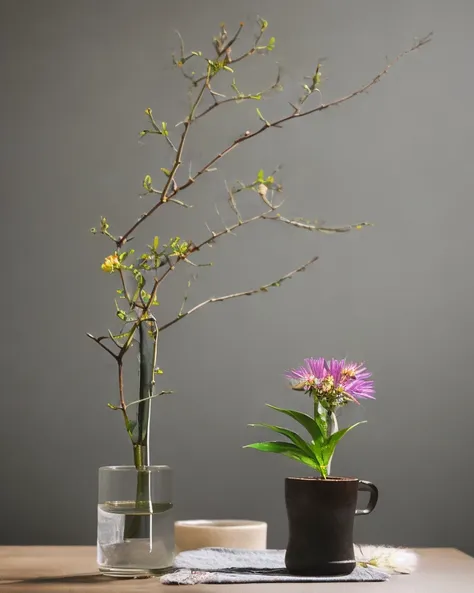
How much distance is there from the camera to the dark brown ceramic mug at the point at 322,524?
3.45 feet

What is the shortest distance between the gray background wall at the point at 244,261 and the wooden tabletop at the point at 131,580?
459mm

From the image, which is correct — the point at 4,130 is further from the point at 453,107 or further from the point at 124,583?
the point at 124,583

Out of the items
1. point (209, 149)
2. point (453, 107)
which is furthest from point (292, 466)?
point (453, 107)

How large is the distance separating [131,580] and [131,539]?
0.05 m

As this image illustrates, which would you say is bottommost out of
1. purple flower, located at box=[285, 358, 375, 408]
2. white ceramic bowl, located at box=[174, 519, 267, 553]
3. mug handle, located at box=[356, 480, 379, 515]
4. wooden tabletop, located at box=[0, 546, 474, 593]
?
wooden tabletop, located at box=[0, 546, 474, 593]

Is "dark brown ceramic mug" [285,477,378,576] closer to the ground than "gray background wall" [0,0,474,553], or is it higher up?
closer to the ground

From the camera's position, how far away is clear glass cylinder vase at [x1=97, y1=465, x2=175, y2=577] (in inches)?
41.9

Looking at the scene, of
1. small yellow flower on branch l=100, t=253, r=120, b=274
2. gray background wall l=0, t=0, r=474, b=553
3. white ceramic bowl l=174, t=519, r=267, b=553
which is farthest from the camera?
gray background wall l=0, t=0, r=474, b=553

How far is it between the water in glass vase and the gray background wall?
71 cm

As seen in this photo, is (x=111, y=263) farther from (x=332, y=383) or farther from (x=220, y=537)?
(x=220, y=537)

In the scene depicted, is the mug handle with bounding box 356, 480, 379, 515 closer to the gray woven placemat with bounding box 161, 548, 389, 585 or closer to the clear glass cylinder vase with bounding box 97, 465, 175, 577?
the gray woven placemat with bounding box 161, 548, 389, 585

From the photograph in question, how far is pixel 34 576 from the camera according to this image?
3.63ft

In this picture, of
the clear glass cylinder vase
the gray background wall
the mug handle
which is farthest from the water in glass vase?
the gray background wall

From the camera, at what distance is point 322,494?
41.4 inches
